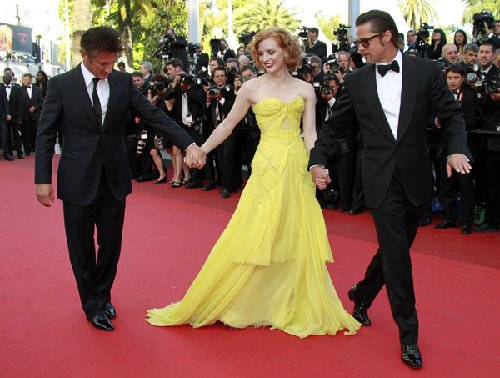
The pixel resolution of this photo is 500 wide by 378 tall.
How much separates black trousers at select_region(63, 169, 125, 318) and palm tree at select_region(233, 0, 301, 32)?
4630 centimetres

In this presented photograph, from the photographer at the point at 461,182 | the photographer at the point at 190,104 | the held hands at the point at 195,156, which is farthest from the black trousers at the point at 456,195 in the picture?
the photographer at the point at 190,104

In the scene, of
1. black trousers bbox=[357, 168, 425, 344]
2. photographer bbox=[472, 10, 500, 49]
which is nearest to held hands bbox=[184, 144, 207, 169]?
black trousers bbox=[357, 168, 425, 344]

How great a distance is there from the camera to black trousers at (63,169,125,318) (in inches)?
157

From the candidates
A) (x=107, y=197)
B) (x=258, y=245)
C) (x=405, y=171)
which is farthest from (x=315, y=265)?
(x=107, y=197)

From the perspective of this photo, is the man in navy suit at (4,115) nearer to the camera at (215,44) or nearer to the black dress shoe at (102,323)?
the camera at (215,44)

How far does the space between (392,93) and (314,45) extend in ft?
28.0

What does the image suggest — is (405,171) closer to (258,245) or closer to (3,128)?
(258,245)

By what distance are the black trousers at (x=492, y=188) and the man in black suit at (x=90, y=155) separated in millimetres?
4462

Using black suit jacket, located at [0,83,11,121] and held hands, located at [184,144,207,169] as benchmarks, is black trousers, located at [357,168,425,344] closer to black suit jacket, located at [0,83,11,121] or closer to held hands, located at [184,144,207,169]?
held hands, located at [184,144,207,169]

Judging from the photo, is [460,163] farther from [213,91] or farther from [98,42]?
[213,91]

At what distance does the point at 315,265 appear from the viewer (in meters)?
3.90

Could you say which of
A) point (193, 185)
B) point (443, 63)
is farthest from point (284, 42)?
point (193, 185)

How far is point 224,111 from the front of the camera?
9414 mm

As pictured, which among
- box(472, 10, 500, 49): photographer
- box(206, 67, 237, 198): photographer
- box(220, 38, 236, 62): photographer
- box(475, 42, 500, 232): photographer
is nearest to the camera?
box(475, 42, 500, 232): photographer
